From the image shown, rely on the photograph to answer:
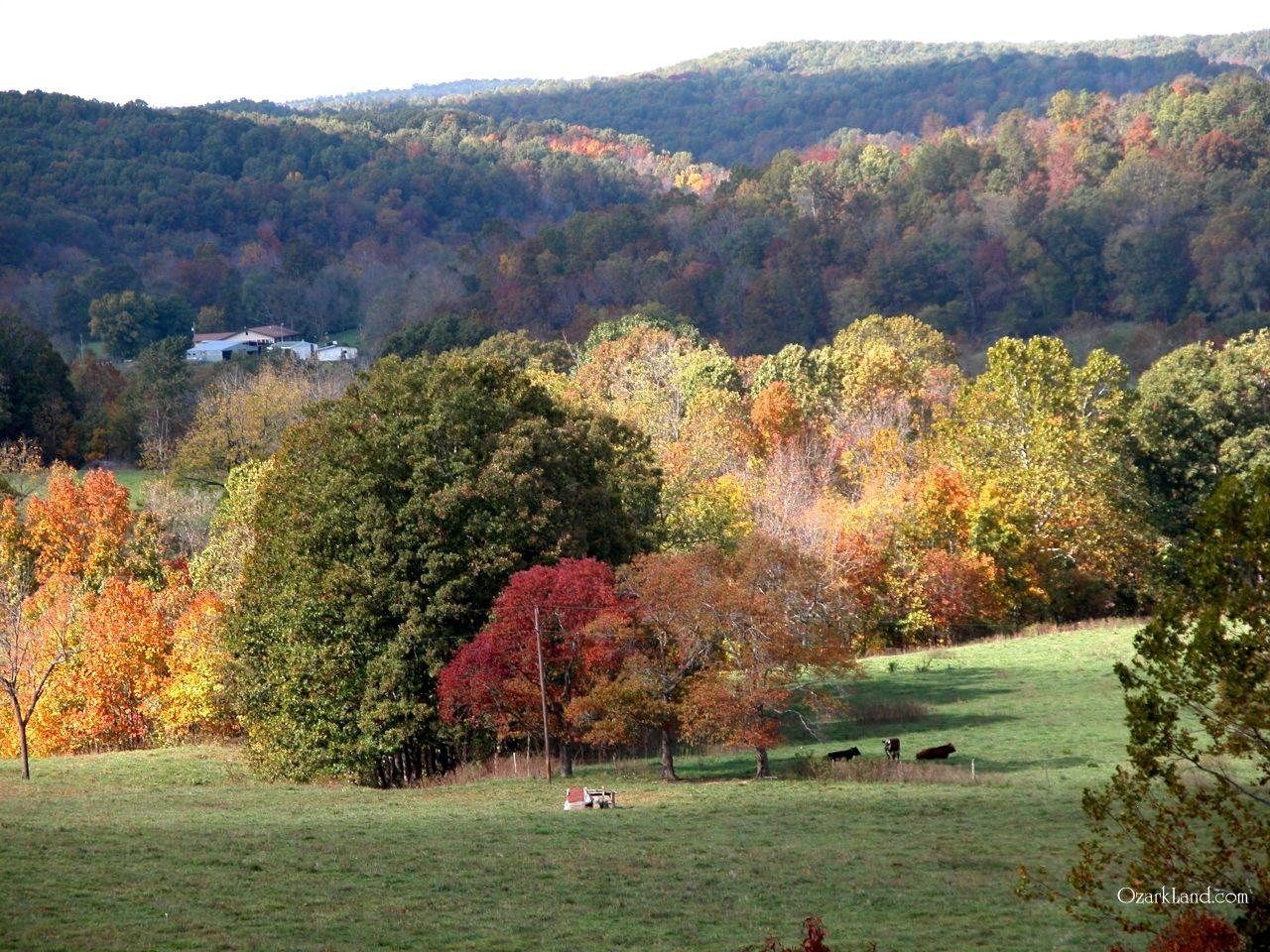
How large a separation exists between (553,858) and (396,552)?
1653 centimetres

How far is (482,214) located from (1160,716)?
615 ft

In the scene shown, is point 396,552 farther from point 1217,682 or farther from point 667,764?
point 1217,682

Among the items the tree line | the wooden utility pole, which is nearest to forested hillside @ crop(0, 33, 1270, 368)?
the tree line

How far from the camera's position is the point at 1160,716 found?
13.8 m

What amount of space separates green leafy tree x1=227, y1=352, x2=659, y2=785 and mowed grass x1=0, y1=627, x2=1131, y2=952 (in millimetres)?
2722

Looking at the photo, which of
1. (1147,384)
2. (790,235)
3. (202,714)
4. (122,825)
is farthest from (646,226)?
(122,825)

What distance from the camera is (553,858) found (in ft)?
75.0

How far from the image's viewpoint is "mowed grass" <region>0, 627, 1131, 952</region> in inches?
707

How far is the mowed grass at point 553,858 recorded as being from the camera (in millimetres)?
17969

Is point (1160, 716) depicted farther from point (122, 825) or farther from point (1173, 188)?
point (1173, 188)

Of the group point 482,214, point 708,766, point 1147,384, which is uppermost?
point 482,214

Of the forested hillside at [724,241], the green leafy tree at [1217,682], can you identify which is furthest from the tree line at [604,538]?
the forested hillside at [724,241]

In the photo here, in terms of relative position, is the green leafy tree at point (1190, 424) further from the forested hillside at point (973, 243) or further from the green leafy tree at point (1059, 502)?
the forested hillside at point (973, 243)

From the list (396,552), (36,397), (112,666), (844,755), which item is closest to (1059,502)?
(844,755)
